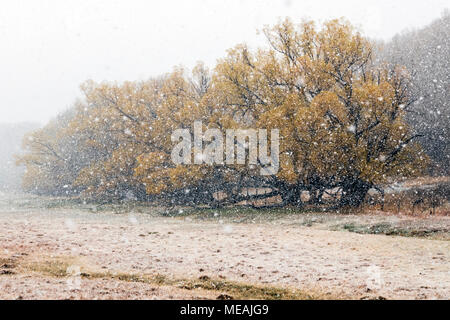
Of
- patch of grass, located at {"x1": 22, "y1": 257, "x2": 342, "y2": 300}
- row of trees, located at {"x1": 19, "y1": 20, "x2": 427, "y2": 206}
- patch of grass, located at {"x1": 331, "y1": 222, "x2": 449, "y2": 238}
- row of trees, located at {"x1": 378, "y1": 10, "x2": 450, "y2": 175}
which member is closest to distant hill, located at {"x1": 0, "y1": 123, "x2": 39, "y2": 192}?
row of trees, located at {"x1": 19, "y1": 20, "x2": 427, "y2": 206}

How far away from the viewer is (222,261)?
43.7ft

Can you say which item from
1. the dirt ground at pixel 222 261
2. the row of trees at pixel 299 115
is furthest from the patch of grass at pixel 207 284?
the row of trees at pixel 299 115

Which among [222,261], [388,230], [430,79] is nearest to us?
[222,261]

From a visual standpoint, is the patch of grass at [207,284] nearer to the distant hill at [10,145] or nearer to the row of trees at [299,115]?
the row of trees at [299,115]

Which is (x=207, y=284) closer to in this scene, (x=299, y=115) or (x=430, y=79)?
(x=299, y=115)

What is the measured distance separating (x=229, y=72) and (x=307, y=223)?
46.1ft

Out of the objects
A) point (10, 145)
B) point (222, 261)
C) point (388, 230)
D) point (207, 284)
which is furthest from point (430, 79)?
point (10, 145)

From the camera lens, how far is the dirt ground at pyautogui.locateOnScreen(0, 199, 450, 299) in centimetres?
930

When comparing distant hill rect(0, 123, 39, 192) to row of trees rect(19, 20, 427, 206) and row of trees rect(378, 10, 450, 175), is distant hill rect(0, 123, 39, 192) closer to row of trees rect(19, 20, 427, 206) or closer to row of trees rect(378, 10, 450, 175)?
row of trees rect(19, 20, 427, 206)

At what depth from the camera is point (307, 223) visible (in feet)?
75.4

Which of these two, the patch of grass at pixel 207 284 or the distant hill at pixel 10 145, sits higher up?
the distant hill at pixel 10 145

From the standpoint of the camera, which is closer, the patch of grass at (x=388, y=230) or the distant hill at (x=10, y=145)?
→ the patch of grass at (x=388, y=230)

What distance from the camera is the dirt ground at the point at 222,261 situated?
30.5 ft
